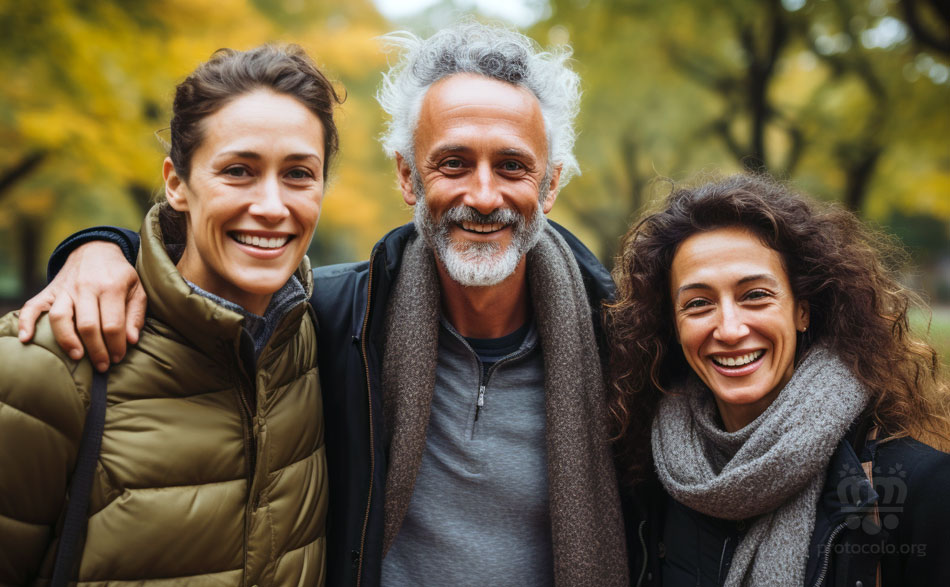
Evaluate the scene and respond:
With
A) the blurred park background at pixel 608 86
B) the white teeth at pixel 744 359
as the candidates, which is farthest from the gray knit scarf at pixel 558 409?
the blurred park background at pixel 608 86

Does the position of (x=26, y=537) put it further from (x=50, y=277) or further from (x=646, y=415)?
(x=646, y=415)

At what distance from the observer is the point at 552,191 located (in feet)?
10.3

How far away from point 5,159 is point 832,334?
12.8 metres

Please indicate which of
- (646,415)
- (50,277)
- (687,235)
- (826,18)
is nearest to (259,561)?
(50,277)

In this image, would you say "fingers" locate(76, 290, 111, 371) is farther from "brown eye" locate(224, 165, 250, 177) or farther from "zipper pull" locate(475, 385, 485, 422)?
"zipper pull" locate(475, 385, 485, 422)

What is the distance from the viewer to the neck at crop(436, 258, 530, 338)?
2.95 metres

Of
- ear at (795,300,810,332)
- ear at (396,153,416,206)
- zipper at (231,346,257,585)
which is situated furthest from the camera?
ear at (396,153,416,206)

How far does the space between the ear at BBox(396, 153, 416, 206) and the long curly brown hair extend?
94 cm

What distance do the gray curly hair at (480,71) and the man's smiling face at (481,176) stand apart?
0.08 m

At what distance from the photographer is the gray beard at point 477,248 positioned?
2.81 m

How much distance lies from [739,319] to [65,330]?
208 cm

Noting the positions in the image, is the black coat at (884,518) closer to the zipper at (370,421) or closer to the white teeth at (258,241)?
the zipper at (370,421)

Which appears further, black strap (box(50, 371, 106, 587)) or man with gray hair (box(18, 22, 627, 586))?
man with gray hair (box(18, 22, 627, 586))

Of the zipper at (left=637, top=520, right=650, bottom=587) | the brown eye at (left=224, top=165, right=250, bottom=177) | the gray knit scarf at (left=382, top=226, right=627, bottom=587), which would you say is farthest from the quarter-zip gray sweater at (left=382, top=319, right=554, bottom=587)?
the brown eye at (left=224, top=165, right=250, bottom=177)
